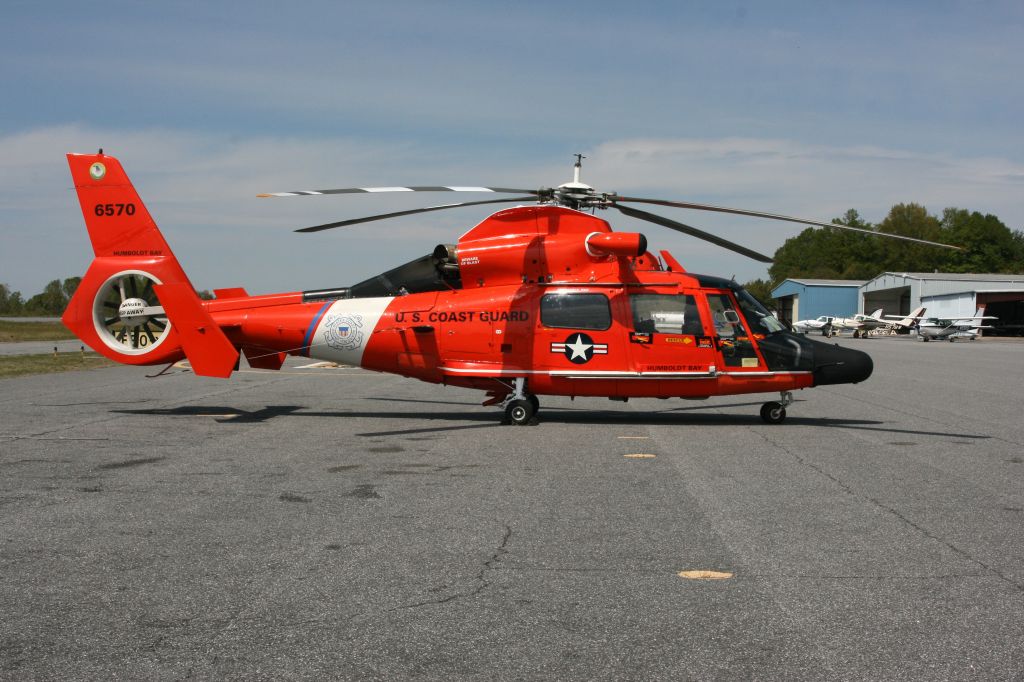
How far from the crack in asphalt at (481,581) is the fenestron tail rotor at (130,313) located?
36.4 ft

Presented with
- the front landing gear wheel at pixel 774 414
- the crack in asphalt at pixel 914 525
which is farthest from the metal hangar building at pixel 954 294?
the crack in asphalt at pixel 914 525

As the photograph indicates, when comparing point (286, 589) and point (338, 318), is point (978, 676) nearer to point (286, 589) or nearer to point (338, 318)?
point (286, 589)

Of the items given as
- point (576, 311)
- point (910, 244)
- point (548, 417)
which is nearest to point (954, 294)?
point (910, 244)

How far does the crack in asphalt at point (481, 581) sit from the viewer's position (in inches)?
215

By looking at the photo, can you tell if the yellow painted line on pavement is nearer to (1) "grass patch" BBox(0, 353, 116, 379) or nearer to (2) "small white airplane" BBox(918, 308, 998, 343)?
(1) "grass patch" BBox(0, 353, 116, 379)

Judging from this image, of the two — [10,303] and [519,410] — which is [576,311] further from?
[10,303]

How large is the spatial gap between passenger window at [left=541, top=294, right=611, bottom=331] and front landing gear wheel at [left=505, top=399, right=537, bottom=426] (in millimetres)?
1378

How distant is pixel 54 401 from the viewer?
17.8 meters

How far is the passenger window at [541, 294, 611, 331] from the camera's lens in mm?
15055

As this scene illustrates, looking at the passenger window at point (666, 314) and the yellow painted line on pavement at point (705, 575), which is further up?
the passenger window at point (666, 314)

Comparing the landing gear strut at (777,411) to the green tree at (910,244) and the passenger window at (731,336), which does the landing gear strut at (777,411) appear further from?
the green tree at (910,244)

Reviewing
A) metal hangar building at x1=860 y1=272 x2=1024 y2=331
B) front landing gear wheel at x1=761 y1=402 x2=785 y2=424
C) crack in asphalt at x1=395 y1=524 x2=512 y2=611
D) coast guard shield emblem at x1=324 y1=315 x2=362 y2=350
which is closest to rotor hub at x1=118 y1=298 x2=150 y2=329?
coast guard shield emblem at x1=324 y1=315 x2=362 y2=350

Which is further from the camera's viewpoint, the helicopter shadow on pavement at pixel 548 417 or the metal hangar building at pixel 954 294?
the metal hangar building at pixel 954 294

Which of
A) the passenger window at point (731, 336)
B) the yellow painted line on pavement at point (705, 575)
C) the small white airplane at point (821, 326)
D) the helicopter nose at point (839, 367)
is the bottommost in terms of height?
the small white airplane at point (821, 326)
